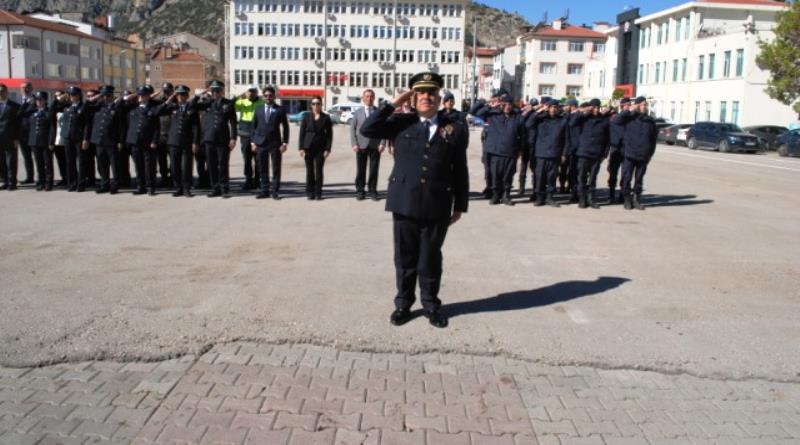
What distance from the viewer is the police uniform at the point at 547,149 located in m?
12.3

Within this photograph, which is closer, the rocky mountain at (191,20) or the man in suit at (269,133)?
the man in suit at (269,133)

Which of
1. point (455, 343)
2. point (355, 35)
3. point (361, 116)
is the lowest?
point (455, 343)

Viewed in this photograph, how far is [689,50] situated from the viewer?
57.5 m

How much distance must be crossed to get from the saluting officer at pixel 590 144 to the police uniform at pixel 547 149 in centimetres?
34

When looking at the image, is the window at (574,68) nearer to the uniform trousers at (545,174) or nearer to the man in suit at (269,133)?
the uniform trousers at (545,174)

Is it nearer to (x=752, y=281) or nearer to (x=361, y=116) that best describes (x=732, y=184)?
(x=361, y=116)

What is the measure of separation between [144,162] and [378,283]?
7556 mm

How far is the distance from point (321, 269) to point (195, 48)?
13862cm

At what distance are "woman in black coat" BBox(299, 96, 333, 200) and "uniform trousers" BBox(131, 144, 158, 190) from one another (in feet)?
8.88

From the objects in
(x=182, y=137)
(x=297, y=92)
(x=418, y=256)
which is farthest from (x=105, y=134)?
(x=297, y=92)

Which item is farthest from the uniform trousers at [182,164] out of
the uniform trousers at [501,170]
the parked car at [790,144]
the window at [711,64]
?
the window at [711,64]

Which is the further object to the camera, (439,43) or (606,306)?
(439,43)

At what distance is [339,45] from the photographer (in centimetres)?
10425

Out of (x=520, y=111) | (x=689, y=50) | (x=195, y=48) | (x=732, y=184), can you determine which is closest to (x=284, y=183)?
(x=520, y=111)
